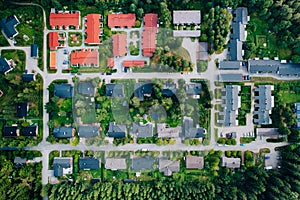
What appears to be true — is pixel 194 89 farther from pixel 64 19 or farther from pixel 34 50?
pixel 34 50

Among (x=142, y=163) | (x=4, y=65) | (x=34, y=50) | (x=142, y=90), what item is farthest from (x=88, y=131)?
(x=4, y=65)

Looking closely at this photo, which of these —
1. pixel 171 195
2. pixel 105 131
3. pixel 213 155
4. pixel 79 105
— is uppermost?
pixel 79 105

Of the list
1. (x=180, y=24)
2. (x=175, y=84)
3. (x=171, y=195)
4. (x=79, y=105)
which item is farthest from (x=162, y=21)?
(x=171, y=195)

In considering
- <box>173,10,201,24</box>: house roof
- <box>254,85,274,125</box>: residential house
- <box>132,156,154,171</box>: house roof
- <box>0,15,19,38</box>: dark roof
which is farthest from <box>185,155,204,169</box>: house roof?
<box>0,15,19,38</box>: dark roof

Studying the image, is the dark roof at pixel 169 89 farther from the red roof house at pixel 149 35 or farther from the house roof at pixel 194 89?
the red roof house at pixel 149 35

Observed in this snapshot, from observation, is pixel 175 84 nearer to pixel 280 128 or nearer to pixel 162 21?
pixel 162 21

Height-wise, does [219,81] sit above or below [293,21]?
below
